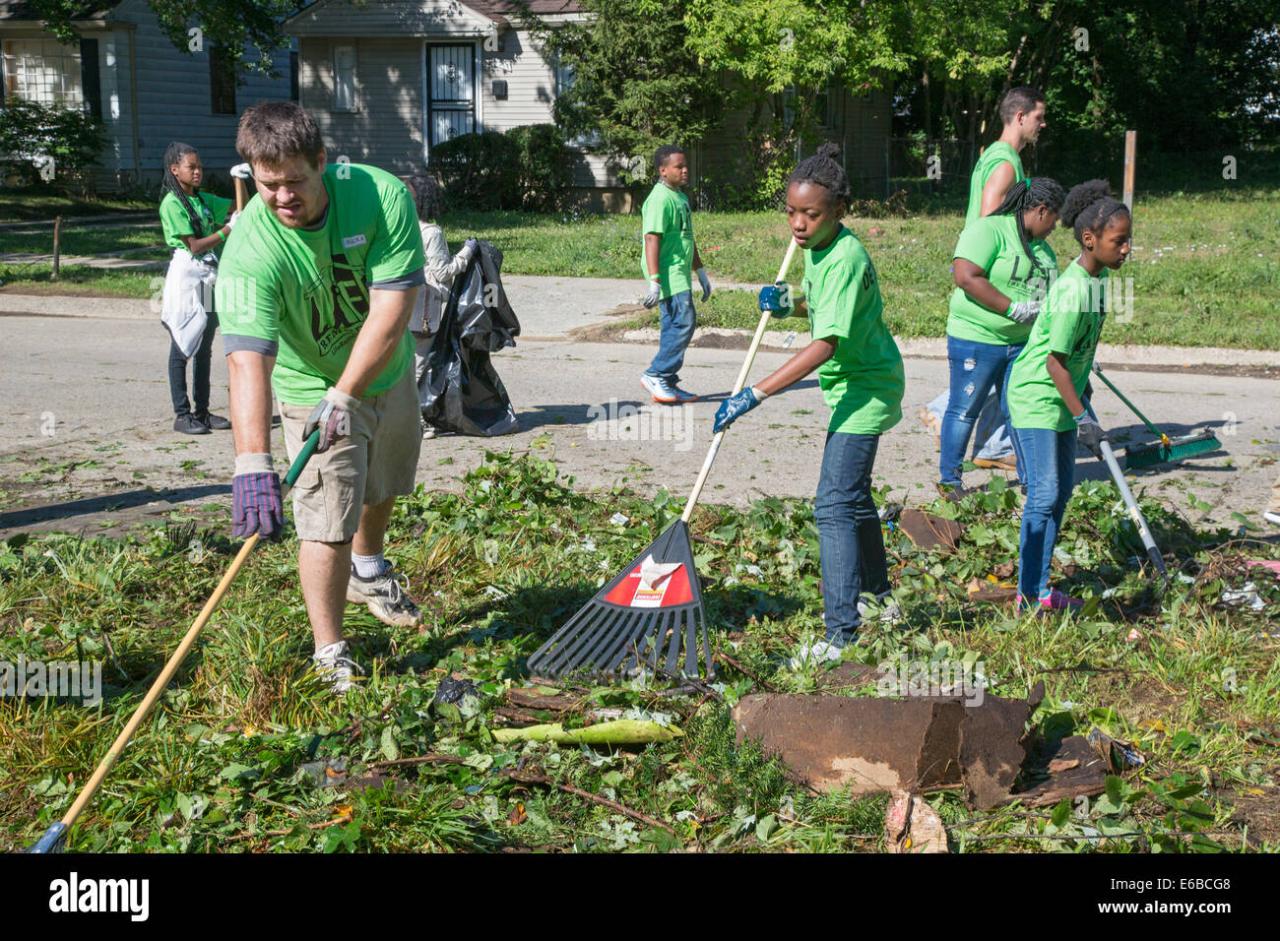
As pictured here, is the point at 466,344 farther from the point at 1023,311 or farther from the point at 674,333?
the point at 1023,311

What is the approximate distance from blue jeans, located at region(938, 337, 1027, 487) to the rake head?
2.64m

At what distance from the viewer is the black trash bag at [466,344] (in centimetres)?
861

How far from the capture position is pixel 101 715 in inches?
167

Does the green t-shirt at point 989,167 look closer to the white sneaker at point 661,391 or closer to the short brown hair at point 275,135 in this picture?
the white sneaker at point 661,391

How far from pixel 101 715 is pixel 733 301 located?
1035cm

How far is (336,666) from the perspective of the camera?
4.46 metres

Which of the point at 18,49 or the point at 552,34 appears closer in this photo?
the point at 552,34

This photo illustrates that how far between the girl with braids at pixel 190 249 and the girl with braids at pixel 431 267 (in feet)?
4.66

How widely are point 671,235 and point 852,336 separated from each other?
5191 mm

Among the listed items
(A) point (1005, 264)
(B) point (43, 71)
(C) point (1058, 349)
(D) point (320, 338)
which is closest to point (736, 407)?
(C) point (1058, 349)

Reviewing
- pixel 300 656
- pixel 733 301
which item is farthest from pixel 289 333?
pixel 733 301

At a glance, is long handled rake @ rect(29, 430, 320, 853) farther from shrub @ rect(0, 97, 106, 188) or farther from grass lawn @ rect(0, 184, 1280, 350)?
shrub @ rect(0, 97, 106, 188)

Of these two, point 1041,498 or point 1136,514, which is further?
point 1136,514

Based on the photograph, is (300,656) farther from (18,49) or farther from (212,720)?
(18,49)
